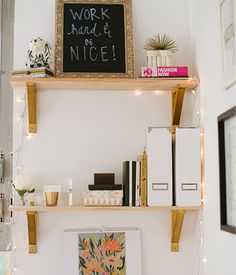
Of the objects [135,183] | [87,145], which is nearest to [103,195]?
[135,183]

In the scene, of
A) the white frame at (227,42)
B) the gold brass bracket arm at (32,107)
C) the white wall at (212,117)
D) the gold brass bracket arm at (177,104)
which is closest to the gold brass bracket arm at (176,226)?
the white wall at (212,117)

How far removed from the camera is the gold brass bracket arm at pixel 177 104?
248cm

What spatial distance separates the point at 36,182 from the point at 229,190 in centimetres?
99

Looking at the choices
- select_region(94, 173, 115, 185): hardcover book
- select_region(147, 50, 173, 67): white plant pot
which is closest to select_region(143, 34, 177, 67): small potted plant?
select_region(147, 50, 173, 67): white plant pot

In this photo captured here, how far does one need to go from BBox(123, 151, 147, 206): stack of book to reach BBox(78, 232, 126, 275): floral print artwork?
0.74ft

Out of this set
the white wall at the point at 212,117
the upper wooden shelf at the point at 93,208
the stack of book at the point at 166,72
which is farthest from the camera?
the stack of book at the point at 166,72

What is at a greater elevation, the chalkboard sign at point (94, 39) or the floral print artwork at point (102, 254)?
the chalkboard sign at point (94, 39)

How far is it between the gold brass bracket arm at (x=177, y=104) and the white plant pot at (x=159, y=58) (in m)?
0.13

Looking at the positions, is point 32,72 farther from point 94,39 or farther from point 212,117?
point 212,117

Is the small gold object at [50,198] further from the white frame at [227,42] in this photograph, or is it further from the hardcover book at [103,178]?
the white frame at [227,42]

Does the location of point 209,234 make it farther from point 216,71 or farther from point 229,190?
point 216,71

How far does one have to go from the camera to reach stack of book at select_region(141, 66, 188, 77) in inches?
95.5

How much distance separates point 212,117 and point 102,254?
83cm

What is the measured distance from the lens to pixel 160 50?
2.49 m
